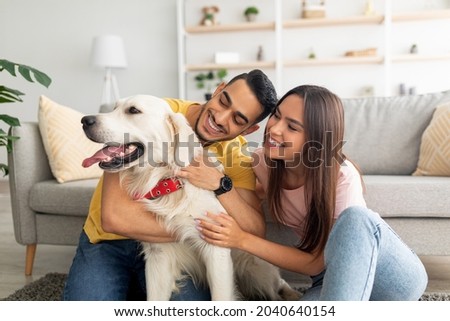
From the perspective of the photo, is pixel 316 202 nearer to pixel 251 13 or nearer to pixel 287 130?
pixel 287 130

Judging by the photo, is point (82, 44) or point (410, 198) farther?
point (82, 44)

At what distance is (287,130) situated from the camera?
4.30 feet

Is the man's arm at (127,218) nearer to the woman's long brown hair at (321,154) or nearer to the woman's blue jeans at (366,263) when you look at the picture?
the woman's long brown hair at (321,154)

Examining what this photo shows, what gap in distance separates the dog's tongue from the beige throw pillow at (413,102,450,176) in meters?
1.69

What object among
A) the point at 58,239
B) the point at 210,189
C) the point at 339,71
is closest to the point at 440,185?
the point at 210,189

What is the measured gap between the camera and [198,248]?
4.55ft

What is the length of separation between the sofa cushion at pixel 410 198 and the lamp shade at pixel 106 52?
3668 millimetres

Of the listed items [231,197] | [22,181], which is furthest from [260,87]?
[22,181]

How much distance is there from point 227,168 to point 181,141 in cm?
24

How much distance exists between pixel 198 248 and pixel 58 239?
1.22m

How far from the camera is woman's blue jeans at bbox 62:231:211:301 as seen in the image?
1.52 m

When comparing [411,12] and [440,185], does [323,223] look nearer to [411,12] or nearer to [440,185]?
[440,185]

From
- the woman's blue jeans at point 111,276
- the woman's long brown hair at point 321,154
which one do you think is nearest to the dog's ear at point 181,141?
the woman's long brown hair at point 321,154

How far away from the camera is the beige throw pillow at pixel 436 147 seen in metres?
2.22
